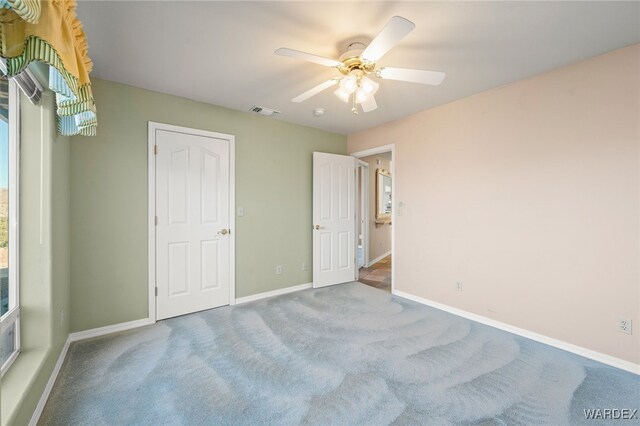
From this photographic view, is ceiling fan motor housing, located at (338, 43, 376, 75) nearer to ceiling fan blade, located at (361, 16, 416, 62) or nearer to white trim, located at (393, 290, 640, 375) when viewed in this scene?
ceiling fan blade, located at (361, 16, 416, 62)

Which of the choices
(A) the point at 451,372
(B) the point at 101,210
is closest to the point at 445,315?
(A) the point at 451,372

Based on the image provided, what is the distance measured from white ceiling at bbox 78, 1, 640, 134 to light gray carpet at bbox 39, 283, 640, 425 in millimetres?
2358

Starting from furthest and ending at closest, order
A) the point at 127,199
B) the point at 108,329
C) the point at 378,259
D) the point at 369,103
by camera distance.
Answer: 1. the point at 378,259
2. the point at 127,199
3. the point at 108,329
4. the point at 369,103

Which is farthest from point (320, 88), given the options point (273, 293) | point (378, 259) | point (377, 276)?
point (378, 259)

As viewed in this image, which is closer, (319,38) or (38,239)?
(38,239)

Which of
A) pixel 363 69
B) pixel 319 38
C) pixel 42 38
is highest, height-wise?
pixel 319 38

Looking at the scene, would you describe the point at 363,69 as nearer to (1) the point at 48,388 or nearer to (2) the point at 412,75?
(2) the point at 412,75

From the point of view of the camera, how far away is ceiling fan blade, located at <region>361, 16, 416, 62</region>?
1313mm

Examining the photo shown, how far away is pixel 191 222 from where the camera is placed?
299 cm

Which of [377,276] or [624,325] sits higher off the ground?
[624,325]

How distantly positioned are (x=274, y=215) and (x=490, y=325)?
2.73m

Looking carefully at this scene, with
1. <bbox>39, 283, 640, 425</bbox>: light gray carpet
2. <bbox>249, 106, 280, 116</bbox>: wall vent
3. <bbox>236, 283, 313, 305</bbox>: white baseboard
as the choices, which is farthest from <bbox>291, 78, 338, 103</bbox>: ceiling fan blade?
<bbox>236, 283, 313, 305</bbox>: white baseboard

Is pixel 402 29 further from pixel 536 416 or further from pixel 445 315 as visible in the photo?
pixel 445 315

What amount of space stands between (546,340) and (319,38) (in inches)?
122
